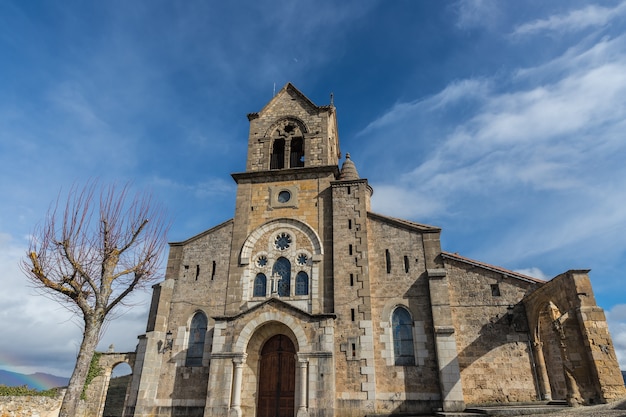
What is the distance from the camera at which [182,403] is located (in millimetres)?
18047

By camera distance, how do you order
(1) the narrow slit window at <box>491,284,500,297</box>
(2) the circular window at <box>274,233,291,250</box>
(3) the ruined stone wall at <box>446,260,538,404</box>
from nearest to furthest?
(3) the ruined stone wall at <box>446,260,538,404</box> < (1) the narrow slit window at <box>491,284,500,297</box> < (2) the circular window at <box>274,233,291,250</box>

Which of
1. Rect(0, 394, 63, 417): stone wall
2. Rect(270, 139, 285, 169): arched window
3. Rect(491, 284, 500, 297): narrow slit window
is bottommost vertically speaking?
Rect(0, 394, 63, 417): stone wall

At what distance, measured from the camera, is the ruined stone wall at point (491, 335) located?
53.8 ft

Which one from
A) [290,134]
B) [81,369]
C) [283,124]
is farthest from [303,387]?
[283,124]

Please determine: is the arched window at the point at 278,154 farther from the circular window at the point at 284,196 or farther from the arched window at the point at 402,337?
the arched window at the point at 402,337

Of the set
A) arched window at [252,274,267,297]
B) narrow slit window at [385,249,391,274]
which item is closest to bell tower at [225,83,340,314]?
arched window at [252,274,267,297]

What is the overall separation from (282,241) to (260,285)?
2.45 m

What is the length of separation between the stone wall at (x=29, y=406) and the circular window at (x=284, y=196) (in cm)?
1423

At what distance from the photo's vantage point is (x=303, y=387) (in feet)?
53.9

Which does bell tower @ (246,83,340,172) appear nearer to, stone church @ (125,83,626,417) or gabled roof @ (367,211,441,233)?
stone church @ (125,83,626,417)

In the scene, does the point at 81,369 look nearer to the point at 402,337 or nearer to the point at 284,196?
the point at 284,196

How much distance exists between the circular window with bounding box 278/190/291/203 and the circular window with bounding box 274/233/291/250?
1957mm

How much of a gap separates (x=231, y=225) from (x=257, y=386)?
318 inches

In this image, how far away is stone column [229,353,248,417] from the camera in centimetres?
1669
